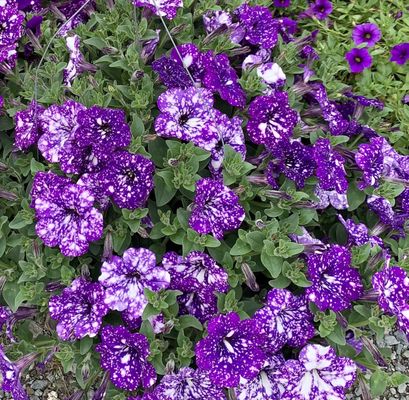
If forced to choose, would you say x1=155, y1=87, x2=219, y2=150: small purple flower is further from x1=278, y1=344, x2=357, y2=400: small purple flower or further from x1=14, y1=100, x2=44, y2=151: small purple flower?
x1=278, y1=344, x2=357, y2=400: small purple flower

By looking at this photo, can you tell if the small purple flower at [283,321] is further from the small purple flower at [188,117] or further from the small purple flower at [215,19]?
the small purple flower at [215,19]

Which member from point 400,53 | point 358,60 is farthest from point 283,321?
point 400,53

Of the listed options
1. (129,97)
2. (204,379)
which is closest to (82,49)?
(129,97)

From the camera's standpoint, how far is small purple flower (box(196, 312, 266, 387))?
1.79m

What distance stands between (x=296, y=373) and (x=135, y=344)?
0.53m

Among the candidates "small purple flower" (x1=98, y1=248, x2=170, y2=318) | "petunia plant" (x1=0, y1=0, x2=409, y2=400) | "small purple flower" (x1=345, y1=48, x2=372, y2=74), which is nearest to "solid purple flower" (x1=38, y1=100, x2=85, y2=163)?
"petunia plant" (x1=0, y1=0, x2=409, y2=400)

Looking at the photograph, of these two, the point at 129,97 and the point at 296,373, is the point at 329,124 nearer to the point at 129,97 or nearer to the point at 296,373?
the point at 129,97

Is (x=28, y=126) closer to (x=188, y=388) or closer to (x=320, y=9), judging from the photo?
(x=188, y=388)

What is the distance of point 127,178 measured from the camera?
1947mm

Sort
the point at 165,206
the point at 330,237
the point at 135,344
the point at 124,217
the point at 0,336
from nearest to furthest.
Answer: the point at 135,344 → the point at 124,217 → the point at 165,206 → the point at 330,237 → the point at 0,336

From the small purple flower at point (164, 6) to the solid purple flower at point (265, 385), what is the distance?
4.39 ft

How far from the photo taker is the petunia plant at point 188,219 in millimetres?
1892

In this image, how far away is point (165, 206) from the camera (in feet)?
7.10

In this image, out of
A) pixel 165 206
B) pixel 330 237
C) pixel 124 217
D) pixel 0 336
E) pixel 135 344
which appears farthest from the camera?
pixel 0 336
